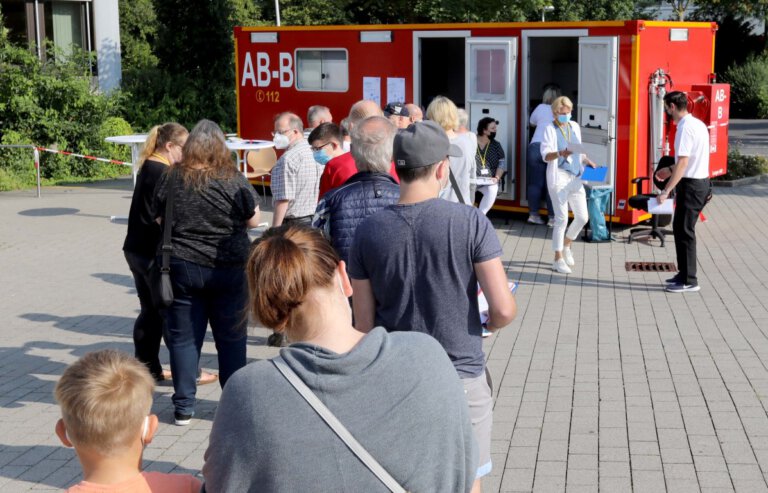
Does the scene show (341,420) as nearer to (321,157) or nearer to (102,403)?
(102,403)

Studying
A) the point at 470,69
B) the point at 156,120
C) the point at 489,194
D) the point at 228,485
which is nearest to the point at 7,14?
the point at 156,120

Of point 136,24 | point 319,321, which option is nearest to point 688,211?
point 319,321

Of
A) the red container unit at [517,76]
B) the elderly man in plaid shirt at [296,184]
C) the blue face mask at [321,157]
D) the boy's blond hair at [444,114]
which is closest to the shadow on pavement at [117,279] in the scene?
the elderly man in plaid shirt at [296,184]

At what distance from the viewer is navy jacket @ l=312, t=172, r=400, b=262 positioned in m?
4.73

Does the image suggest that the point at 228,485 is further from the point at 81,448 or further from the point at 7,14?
the point at 7,14

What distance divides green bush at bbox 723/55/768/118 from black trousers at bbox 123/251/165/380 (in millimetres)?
31572

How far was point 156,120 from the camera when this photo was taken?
25.5 m

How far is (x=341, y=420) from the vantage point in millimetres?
2322

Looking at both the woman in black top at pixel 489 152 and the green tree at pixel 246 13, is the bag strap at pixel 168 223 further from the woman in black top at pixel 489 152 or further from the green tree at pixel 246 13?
the green tree at pixel 246 13

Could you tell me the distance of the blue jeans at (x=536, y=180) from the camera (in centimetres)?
1287

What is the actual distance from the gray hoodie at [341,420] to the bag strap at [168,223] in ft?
11.5

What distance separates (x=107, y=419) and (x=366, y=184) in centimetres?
239

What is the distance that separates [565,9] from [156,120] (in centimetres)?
2502

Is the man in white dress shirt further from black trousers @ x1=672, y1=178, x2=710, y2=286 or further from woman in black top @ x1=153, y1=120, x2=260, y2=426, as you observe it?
woman in black top @ x1=153, y1=120, x2=260, y2=426
